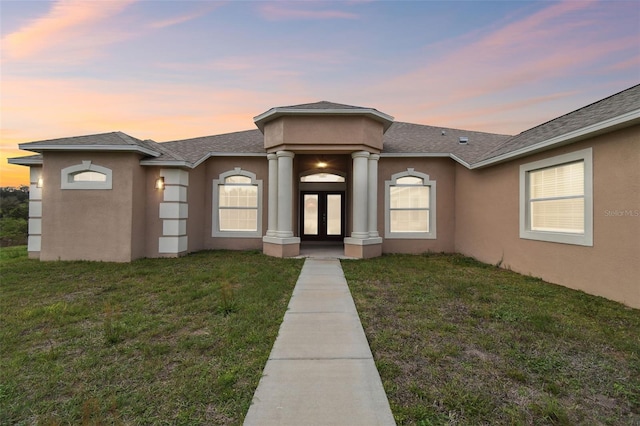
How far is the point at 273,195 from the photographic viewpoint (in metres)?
10.1

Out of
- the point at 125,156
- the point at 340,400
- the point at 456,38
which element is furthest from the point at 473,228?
the point at 125,156

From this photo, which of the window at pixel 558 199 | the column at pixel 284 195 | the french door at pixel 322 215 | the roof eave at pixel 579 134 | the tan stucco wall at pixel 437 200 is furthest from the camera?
the french door at pixel 322 215

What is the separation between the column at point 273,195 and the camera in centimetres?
1005

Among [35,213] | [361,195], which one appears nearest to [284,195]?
[361,195]

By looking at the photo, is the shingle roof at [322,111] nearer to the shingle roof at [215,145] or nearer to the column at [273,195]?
the column at [273,195]

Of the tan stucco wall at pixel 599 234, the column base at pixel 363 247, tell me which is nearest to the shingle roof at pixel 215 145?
the column base at pixel 363 247

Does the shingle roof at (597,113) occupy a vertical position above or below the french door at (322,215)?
above

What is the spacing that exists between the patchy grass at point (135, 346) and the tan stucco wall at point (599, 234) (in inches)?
241

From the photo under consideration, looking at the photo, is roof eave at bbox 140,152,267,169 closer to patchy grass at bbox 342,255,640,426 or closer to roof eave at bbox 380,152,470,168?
roof eave at bbox 380,152,470,168

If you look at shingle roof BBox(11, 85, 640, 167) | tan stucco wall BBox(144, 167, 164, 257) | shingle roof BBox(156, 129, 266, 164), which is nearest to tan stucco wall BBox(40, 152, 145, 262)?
shingle roof BBox(11, 85, 640, 167)

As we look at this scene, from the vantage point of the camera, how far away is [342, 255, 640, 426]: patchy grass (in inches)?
90.6

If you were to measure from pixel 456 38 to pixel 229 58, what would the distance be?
8.97 m

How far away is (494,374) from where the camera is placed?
282cm

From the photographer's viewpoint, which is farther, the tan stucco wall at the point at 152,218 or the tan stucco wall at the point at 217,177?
the tan stucco wall at the point at 217,177
